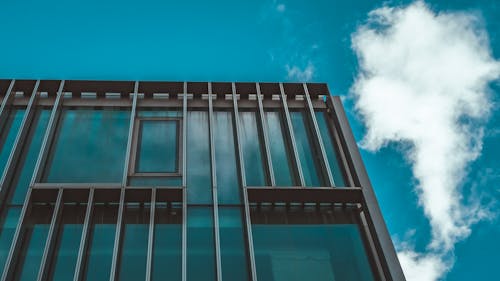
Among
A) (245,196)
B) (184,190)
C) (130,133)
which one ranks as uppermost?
(130,133)

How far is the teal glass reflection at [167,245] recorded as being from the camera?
9711 mm

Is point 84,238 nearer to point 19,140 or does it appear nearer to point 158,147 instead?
point 158,147

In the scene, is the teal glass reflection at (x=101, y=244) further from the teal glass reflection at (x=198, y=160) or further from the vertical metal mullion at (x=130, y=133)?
the teal glass reflection at (x=198, y=160)

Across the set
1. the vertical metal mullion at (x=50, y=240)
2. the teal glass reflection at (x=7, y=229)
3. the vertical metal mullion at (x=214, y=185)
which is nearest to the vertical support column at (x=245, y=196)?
the vertical metal mullion at (x=214, y=185)

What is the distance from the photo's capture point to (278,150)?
1298 centimetres

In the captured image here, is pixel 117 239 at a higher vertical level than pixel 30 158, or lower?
lower

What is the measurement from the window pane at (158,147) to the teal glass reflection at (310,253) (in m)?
3.07

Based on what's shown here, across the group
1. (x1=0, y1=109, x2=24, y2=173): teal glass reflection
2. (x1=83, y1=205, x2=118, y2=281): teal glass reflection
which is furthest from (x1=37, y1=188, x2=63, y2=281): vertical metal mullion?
(x1=0, y1=109, x2=24, y2=173): teal glass reflection

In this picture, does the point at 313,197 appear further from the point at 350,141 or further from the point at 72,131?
the point at 72,131

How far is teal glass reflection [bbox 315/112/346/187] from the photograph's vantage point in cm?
1239

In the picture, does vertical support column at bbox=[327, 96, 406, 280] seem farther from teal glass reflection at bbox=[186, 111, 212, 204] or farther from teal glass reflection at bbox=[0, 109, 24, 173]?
teal glass reflection at bbox=[0, 109, 24, 173]

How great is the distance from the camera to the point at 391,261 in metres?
10.2

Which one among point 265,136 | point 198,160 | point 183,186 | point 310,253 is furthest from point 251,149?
point 310,253

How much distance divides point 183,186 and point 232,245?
6.67ft
